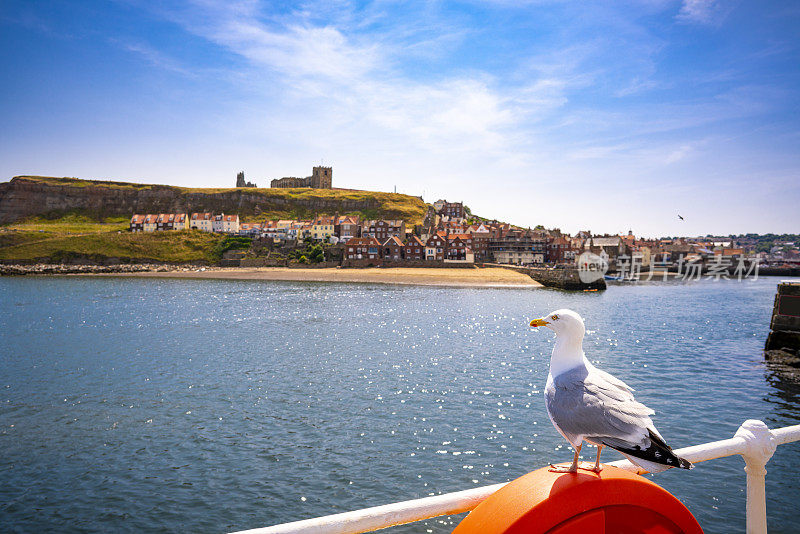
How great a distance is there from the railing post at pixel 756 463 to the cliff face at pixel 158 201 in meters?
170

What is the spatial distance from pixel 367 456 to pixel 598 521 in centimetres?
1321

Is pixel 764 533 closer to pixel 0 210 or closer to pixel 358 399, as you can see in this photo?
pixel 358 399

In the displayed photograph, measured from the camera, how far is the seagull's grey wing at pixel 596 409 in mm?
3152

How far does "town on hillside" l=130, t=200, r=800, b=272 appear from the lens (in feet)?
371

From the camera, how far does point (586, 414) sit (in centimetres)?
333

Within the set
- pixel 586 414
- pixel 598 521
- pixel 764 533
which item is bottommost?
pixel 764 533

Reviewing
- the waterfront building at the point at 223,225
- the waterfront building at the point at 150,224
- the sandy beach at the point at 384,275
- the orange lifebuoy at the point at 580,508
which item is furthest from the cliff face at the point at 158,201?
the orange lifebuoy at the point at 580,508

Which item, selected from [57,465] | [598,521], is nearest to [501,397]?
[57,465]

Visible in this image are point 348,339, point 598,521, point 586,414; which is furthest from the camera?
point 348,339

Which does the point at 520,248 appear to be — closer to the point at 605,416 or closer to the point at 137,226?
the point at 137,226

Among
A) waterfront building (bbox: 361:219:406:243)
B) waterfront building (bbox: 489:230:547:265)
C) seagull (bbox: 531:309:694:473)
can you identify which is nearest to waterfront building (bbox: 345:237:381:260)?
waterfront building (bbox: 361:219:406:243)

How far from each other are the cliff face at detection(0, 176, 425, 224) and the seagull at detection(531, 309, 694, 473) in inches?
6693

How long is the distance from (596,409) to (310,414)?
1644 cm

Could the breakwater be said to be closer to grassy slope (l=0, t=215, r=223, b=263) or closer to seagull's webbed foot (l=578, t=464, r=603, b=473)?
grassy slope (l=0, t=215, r=223, b=263)
